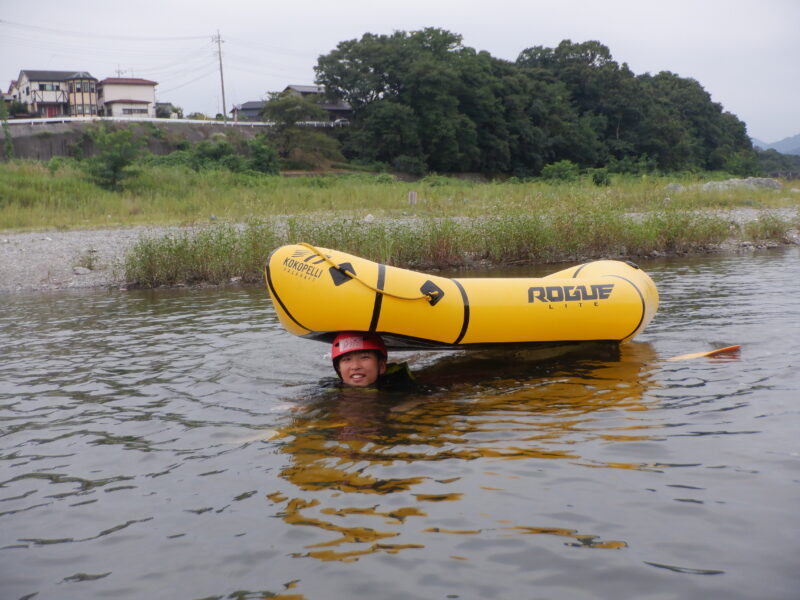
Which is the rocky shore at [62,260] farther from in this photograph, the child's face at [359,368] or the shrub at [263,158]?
the shrub at [263,158]

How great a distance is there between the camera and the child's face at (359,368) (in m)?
5.20

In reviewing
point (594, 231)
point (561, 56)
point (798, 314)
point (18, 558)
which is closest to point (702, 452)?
point (18, 558)

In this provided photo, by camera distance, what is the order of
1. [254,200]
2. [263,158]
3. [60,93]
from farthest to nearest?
[60,93] < [263,158] < [254,200]

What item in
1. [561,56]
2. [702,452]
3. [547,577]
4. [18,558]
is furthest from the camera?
[561,56]

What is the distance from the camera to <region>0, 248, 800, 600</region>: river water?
2.75 m

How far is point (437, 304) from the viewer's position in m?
5.21

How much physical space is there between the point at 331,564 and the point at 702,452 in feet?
6.93

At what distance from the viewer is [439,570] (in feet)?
9.06

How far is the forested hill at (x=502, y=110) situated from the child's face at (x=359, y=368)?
1513 inches

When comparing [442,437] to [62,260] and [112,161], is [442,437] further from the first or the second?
[112,161]

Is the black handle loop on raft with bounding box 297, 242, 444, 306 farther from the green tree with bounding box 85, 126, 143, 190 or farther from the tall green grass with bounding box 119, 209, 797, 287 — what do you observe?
the green tree with bounding box 85, 126, 143, 190

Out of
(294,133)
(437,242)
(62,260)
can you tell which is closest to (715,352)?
(437,242)

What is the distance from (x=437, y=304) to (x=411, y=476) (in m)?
1.80

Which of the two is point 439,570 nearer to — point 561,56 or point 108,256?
point 108,256
